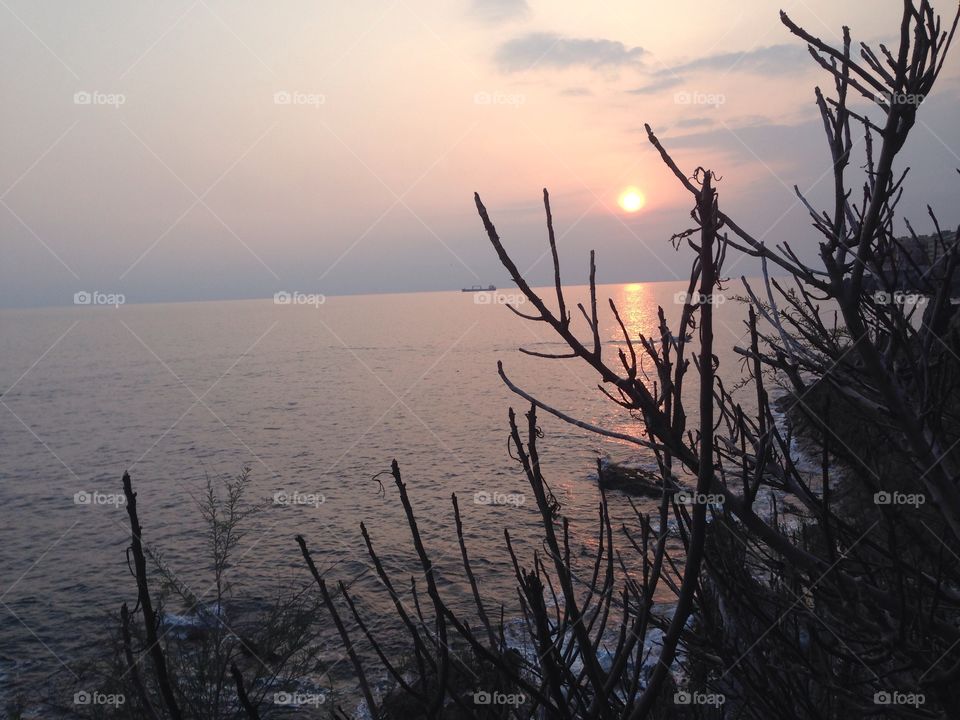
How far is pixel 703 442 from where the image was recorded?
1.42 metres

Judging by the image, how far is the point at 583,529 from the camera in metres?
26.9

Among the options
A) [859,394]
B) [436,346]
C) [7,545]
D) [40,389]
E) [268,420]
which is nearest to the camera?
[859,394]

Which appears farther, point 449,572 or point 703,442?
point 449,572

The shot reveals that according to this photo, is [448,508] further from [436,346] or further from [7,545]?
[436,346]

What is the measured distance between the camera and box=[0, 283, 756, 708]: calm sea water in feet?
73.2

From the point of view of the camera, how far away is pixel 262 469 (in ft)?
122

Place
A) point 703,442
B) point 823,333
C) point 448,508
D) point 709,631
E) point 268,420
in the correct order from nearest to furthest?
point 703,442 < point 709,631 < point 823,333 < point 448,508 < point 268,420

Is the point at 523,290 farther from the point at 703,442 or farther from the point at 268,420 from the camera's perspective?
the point at 268,420

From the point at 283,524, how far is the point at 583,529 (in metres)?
12.2

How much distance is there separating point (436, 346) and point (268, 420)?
208 feet

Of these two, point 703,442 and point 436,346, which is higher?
point 436,346

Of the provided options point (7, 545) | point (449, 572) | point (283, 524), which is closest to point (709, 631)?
point (449, 572)

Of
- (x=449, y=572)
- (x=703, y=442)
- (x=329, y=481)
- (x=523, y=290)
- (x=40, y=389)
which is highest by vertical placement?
(x=40, y=389)

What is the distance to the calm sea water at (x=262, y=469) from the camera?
22297 millimetres
